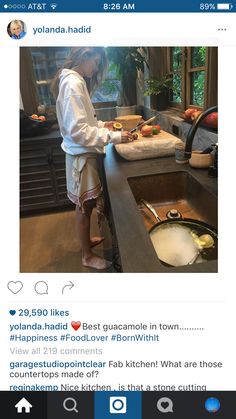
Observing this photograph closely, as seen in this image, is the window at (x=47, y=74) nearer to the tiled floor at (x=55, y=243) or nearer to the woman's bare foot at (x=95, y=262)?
the tiled floor at (x=55, y=243)

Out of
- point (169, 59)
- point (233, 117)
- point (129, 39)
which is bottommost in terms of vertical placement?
point (233, 117)

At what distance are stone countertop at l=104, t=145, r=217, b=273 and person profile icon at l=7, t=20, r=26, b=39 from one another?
38 centimetres

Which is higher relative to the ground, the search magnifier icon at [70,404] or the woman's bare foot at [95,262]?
the search magnifier icon at [70,404]

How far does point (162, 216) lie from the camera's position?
84cm

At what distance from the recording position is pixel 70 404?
0.42 m

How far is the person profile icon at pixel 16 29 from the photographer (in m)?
0.41

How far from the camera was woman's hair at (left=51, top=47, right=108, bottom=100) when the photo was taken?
103cm

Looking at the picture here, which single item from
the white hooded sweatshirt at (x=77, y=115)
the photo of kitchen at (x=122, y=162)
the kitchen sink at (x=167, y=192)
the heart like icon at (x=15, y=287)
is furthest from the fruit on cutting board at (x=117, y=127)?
the heart like icon at (x=15, y=287)

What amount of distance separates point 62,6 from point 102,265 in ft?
4.29

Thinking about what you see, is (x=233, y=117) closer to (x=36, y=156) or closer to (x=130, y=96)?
(x=36, y=156)

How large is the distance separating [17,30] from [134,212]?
42cm

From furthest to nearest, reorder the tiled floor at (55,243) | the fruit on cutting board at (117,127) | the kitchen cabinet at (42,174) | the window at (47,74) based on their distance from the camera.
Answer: the window at (47,74) < the kitchen cabinet at (42,174) < the tiled floor at (55,243) < the fruit on cutting board at (117,127)

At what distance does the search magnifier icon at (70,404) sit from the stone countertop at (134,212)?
8.6 inches

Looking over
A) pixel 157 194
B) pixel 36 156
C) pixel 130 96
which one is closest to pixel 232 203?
pixel 157 194
